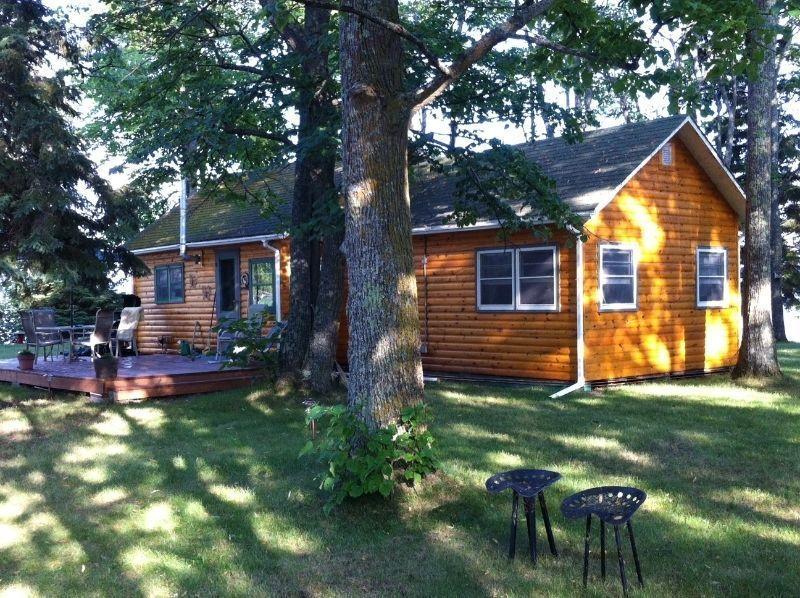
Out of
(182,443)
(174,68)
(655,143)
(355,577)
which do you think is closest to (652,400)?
(655,143)

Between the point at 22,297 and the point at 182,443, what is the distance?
63.7 feet

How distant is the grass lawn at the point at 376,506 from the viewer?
4734 mm

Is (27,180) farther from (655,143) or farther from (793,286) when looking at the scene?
(793,286)

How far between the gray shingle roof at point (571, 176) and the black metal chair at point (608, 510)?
729cm

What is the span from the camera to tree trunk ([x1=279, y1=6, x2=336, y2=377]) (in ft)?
36.3

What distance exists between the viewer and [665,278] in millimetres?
13539

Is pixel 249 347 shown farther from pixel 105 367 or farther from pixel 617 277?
pixel 617 277

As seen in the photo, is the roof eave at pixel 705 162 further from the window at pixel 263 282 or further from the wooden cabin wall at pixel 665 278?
the window at pixel 263 282

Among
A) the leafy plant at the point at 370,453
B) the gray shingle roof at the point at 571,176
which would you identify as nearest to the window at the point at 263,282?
the gray shingle roof at the point at 571,176

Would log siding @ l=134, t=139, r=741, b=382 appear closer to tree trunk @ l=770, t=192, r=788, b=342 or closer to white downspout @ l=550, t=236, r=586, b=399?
white downspout @ l=550, t=236, r=586, b=399

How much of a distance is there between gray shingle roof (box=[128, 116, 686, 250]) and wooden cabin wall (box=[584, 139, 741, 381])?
401 millimetres

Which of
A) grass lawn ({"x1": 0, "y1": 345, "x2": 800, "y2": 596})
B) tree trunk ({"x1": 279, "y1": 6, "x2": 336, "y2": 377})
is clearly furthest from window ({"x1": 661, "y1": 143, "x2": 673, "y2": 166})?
tree trunk ({"x1": 279, "y1": 6, "x2": 336, "y2": 377})

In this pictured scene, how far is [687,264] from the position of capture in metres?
14.0

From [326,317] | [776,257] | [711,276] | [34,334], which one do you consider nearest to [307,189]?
[326,317]
